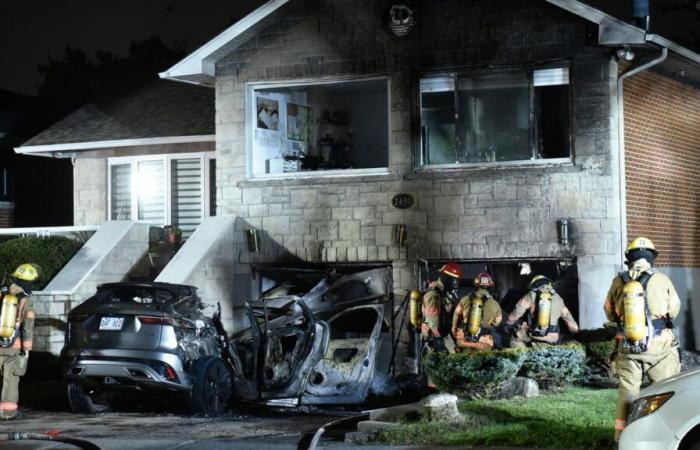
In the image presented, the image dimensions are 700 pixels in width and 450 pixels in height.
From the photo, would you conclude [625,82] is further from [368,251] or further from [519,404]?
[519,404]

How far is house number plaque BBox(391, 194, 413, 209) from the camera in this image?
1853 cm

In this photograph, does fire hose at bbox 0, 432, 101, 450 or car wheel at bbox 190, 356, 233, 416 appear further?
car wheel at bbox 190, 356, 233, 416

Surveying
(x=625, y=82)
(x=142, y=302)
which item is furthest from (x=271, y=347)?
(x=625, y=82)

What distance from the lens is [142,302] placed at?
48.0ft

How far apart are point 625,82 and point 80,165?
11.7 metres

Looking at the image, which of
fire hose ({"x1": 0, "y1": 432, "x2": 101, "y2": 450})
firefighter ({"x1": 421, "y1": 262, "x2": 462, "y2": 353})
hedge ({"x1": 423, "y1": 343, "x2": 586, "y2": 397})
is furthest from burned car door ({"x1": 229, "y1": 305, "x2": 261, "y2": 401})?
fire hose ({"x1": 0, "y1": 432, "x2": 101, "y2": 450})

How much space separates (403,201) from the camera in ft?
60.8

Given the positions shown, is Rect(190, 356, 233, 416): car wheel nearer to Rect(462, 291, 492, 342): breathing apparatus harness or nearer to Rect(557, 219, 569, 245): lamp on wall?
Rect(462, 291, 492, 342): breathing apparatus harness

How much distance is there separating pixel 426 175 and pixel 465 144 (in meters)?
0.78

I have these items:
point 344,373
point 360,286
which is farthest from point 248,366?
point 360,286

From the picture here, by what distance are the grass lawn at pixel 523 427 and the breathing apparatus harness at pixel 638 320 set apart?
1046 mm

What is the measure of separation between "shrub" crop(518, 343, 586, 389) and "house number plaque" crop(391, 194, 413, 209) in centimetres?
412

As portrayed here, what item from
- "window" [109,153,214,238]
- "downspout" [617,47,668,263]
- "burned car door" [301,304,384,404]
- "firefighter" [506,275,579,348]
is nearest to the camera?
"burned car door" [301,304,384,404]

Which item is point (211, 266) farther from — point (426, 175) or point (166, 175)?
point (166, 175)
